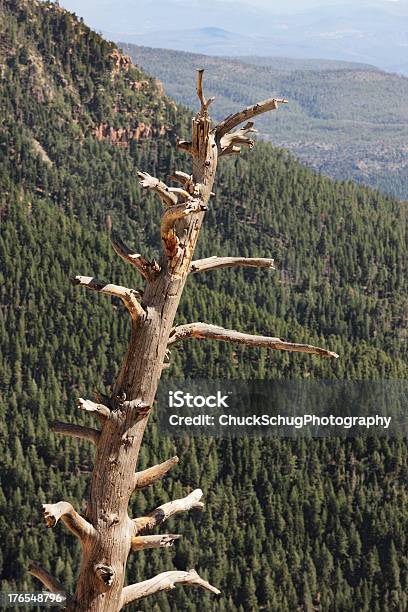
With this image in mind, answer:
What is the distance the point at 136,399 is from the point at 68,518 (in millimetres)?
1620

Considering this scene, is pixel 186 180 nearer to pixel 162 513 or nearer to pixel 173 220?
pixel 173 220

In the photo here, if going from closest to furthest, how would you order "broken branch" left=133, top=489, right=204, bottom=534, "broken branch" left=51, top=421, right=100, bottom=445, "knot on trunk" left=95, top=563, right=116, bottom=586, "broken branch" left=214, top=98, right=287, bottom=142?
"knot on trunk" left=95, top=563, right=116, bottom=586 → "broken branch" left=51, top=421, right=100, bottom=445 → "broken branch" left=214, top=98, right=287, bottom=142 → "broken branch" left=133, top=489, right=204, bottom=534

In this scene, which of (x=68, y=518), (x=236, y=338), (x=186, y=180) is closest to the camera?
(x=68, y=518)

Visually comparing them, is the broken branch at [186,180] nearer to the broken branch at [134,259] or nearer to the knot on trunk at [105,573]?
the broken branch at [134,259]

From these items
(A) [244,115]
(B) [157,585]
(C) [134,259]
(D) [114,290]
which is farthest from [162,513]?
(A) [244,115]

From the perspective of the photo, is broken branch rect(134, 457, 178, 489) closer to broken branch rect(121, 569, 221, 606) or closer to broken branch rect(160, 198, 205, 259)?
broken branch rect(121, 569, 221, 606)

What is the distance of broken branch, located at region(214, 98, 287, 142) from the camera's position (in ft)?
38.1

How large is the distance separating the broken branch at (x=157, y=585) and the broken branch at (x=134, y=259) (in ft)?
12.5

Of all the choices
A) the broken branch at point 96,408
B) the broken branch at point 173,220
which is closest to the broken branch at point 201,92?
the broken branch at point 173,220

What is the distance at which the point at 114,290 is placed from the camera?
35.9 ft

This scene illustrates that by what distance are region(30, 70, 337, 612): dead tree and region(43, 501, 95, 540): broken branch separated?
2 centimetres

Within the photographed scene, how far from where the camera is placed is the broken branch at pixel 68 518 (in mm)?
10062

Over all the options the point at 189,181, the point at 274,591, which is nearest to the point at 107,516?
the point at 189,181

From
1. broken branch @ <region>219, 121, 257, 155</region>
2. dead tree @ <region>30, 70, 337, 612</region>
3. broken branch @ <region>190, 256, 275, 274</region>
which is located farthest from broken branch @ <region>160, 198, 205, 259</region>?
broken branch @ <region>219, 121, 257, 155</region>
